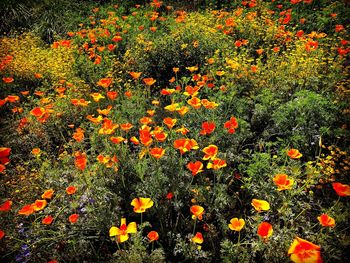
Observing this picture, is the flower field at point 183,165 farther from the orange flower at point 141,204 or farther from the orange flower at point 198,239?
the orange flower at point 198,239

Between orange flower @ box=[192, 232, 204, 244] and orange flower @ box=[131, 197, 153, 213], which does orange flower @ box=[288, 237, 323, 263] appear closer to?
orange flower @ box=[192, 232, 204, 244]

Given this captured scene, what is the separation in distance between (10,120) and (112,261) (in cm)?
316

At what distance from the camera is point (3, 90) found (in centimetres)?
461

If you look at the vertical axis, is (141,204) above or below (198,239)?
above

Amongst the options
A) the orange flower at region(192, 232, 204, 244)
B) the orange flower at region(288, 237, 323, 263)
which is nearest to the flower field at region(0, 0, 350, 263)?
the orange flower at region(288, 237, 323, 263)

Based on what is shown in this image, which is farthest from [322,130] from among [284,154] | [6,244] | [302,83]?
[6,244]

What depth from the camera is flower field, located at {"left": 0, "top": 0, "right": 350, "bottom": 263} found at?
7.16 feet

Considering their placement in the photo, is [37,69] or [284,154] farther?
[37,69]

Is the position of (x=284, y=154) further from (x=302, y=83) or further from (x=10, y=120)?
(x=10, y=120)

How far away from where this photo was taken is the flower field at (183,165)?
218 cm

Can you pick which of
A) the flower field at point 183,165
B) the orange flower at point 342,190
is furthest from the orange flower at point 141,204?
the orange flower at point 342,190

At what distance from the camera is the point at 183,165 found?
9.29ft

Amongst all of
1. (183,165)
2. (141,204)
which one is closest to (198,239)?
(141,204)

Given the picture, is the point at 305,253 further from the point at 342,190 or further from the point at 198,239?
the point at 198,239
